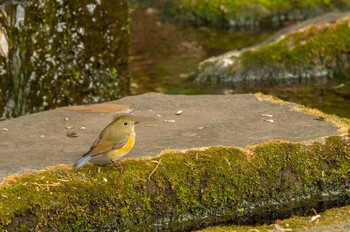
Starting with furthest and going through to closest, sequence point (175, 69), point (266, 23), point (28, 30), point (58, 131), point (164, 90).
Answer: point (266, 23) → point (175, 69) → point (164, 90) → point (28, 30) → point (58, 131)

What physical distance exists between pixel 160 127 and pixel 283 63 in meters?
6.23

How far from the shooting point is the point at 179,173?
289 inches

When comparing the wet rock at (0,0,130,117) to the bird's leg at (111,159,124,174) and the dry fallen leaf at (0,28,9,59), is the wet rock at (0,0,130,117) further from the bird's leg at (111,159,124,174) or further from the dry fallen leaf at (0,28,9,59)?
the bird's leg at (111,159,124,174)

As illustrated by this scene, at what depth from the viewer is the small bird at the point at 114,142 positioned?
276 inches

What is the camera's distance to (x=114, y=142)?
23.3 feet

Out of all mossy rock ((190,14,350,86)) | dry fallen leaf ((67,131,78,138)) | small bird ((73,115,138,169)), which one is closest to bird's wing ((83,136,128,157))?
small bird ((73,115,138,169))

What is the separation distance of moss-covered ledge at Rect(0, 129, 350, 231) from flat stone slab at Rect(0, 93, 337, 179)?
0.25 metres

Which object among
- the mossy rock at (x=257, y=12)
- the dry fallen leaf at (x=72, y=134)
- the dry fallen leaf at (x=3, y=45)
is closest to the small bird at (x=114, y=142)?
the dry fallen leaf at (x=72, y=134)

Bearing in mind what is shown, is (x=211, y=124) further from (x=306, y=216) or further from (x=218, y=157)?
(x=306, y=216)

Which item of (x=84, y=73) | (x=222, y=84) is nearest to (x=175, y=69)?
(x=222, y=84)

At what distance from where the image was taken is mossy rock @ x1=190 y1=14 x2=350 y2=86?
14.2 metres

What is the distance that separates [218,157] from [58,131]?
1.74 metres

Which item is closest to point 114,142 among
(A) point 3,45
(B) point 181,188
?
(B) point 181,188

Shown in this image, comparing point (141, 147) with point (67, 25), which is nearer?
point (141, 147)
